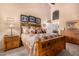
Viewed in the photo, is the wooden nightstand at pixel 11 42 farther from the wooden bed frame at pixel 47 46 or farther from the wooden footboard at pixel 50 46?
the wooden footboard at pixel 50 46

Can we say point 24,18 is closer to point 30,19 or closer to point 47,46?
point 30,19

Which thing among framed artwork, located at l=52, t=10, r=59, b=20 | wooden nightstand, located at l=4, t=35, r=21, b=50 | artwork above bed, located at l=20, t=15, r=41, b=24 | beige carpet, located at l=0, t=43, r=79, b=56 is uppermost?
framed artwork, located at l=52, t=10, r=59, b=20

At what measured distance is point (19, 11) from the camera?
1.66 meters

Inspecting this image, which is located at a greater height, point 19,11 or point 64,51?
point 19,11

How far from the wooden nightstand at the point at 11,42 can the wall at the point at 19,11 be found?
12 cm

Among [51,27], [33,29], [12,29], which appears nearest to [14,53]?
[12,29]

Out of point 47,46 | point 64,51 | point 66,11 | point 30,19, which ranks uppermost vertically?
point 66,11

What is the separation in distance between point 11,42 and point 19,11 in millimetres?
547

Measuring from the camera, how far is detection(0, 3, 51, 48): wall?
Answer: 1.64 m

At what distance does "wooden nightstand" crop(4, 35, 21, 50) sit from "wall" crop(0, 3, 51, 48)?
4.9 inches

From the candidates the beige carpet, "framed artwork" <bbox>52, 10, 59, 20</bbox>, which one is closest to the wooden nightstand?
the beige carpet

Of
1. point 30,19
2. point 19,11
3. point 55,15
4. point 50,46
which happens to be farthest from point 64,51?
point 19,11

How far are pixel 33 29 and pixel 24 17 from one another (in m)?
0.26

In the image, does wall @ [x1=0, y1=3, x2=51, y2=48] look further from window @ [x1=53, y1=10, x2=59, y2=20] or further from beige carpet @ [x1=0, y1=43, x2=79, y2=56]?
beige carpet @ [x1=0, y1=43, x2=79, y2=56]
